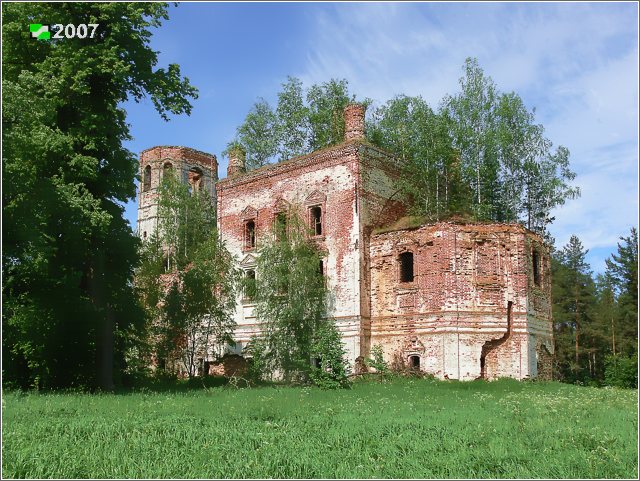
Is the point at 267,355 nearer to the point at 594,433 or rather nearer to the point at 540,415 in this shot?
the point at 540,415

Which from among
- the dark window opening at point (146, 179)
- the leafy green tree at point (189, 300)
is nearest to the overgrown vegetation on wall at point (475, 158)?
the leafy green tree at point (189, 300)

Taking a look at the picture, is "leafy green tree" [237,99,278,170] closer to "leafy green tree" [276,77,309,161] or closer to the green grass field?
"leafy green tree" [276,77,309,161]

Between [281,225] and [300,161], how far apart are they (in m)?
3.10

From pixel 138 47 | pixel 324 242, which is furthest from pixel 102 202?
pixel 324 242

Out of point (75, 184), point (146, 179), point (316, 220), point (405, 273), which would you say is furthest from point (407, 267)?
point (146, 179)

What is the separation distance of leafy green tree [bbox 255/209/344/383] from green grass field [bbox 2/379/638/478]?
920cm

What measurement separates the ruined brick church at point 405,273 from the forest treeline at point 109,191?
193 cm

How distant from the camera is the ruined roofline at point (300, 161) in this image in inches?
1067

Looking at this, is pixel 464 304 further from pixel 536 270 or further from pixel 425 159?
pixel 425 159

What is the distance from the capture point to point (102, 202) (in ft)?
60.5

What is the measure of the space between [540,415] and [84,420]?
8.44m

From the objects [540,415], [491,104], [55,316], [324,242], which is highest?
[491,104]

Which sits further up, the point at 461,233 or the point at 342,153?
the point at 342,153

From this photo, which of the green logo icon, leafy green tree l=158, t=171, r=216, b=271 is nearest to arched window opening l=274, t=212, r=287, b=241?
leafy green tree l=158, t=171, r=216, b=271
